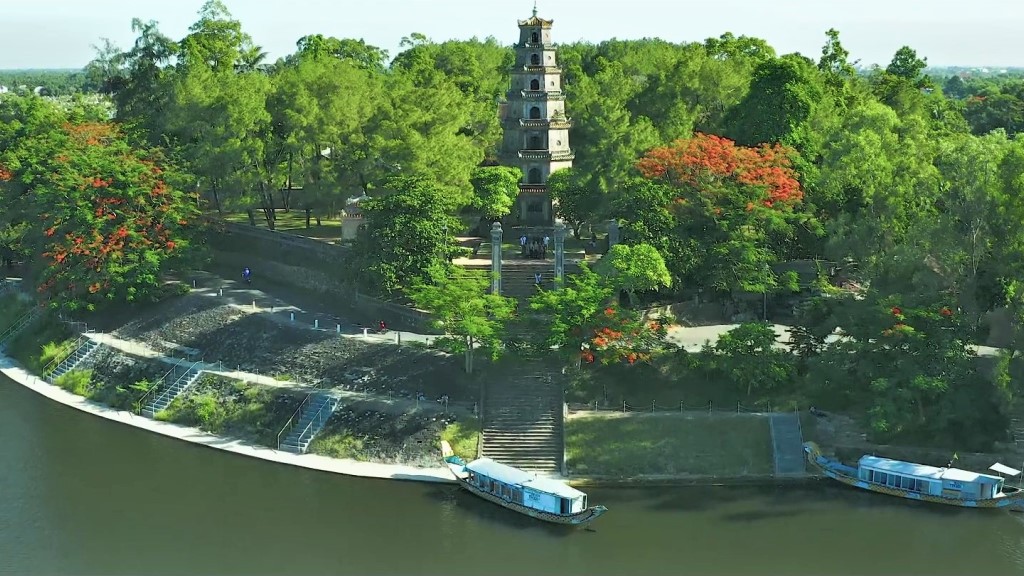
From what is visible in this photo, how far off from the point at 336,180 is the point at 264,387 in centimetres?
2043

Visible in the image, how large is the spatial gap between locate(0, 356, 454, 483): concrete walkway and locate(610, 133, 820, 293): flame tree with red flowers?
1967 centimetres

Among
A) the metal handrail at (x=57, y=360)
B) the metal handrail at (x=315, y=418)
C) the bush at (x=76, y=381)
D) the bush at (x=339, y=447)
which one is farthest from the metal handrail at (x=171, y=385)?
the bush at (x=339, y=447)

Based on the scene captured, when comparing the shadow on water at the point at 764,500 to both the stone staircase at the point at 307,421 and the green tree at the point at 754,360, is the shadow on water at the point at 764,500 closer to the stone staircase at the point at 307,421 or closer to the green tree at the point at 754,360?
the green tree at the point at 754,360

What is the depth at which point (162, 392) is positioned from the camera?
66750mm

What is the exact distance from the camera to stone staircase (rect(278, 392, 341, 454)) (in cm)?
5981

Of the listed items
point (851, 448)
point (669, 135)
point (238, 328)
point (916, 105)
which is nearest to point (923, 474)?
point (851, 448)

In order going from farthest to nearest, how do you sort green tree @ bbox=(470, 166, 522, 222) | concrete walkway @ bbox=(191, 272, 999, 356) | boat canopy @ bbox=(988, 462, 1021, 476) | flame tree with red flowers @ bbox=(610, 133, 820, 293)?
green tree @ bbox=(470, 166, 522, 222), flame tree with red flowers @ bbox=(610, 133, 820, 293), concrete walkway @ bbox=(191, 272, 999, 356), boat canopy @ bbox=(988, 462, 1021, 476)

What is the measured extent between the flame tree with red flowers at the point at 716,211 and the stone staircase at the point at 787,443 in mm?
8980

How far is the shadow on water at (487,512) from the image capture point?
5091cm

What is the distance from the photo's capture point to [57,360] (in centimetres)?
7338

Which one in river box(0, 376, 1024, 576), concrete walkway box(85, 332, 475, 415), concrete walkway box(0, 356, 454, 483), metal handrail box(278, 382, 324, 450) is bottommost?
river box(0, 376, 1024, 576)

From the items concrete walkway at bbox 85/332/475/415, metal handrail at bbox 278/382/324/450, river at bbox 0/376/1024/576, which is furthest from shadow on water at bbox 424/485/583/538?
metal handrail at bbox 278/382/324/450

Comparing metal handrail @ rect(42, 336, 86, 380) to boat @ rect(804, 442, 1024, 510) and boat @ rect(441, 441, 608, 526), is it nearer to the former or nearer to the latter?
boat @ rect(441, 441, 608, 526)

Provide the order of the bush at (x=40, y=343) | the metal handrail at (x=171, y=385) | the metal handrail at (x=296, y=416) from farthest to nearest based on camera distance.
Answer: the bush at (x=40, y=343)
the metal handrail at (x=171, y=385)
the metal handrail at (x=296, y=416)
